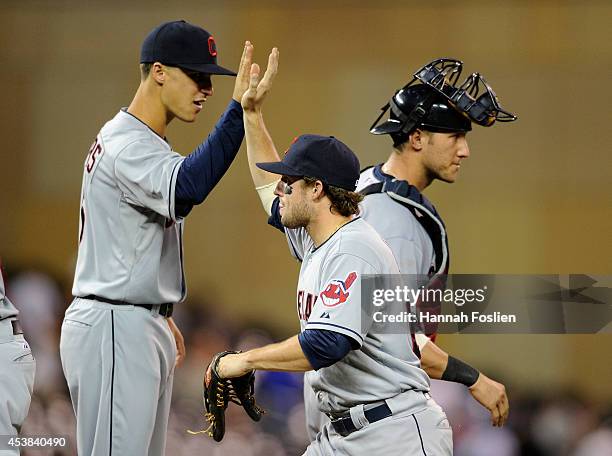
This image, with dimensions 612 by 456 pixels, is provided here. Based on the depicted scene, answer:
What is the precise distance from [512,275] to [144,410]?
2910 mm

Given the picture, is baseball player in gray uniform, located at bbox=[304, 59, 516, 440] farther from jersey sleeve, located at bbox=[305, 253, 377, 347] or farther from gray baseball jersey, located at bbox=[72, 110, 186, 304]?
gray baseball jersey, located at bbox=[72, 110, 186, 304]

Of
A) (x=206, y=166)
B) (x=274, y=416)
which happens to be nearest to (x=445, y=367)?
(x=206, y=166)

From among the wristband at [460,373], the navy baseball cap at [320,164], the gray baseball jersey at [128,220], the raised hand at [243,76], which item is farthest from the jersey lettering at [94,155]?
the wristband at [460,373]

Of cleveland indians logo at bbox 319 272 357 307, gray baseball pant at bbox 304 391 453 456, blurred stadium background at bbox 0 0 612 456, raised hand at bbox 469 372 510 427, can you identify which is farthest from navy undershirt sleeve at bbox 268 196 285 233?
blurred stadium background at bbox 0 0 612 456

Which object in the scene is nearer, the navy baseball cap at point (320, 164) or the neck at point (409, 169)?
the navy baseball cap at point (320, 164)

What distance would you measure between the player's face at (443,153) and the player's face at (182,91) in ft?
3.09

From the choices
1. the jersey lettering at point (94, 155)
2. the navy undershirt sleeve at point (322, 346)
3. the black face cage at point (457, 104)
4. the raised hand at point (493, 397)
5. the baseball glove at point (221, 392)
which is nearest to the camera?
the navy undershirt sleeve at point (322, 346)

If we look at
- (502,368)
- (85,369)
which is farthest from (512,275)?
(85,369)

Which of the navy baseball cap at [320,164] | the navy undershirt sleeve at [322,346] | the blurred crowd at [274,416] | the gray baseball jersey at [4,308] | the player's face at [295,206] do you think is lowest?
the blurred crowd at [274,416]

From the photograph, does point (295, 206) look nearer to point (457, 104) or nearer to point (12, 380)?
point (457, 104)

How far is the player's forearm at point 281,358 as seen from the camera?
8.78 ft

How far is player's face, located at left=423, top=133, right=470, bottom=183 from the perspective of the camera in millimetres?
Answer: 3648

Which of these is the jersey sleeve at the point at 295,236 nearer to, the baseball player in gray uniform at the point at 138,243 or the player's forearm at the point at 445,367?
the baseball player in gray uniform at the point at 138,243

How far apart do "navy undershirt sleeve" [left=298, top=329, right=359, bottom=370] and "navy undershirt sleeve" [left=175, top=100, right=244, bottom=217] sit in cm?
62
